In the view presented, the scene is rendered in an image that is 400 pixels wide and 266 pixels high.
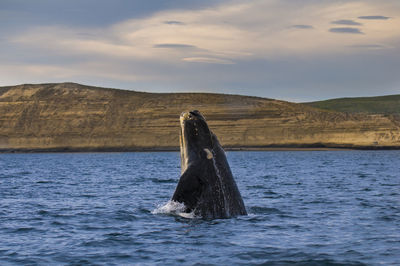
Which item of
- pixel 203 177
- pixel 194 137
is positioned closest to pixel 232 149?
pixel 194 137

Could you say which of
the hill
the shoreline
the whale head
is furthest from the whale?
the hill

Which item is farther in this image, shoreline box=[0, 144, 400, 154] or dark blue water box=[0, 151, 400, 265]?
shoreline box=[0, 144, 400, 154]

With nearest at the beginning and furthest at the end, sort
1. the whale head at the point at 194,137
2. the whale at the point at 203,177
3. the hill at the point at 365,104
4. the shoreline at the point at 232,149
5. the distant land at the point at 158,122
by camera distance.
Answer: the whale at the point at 203,177, the whale head at the point at 194,137, the shoreline at the point at 232,149, the distant land at the point at 158,122, the hill at the point at 365,104

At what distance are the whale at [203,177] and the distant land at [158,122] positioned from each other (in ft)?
296

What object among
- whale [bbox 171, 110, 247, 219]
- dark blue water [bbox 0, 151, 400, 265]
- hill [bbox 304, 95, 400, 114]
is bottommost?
dark blue water [bbox 0, 151, 400, 265]

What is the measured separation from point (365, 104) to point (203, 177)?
17782cm

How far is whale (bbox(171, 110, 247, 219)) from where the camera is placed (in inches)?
411

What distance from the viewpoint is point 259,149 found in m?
102

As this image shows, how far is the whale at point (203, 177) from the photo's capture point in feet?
34.3

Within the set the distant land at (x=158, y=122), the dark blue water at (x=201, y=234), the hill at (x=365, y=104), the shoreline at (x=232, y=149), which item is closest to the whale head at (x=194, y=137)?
the dark blue water at (x=201, y=234)

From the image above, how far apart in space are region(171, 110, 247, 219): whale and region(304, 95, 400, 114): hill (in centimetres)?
16244

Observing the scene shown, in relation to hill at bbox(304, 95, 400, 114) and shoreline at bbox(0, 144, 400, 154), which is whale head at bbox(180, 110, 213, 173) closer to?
shoreline at bbox(0, 144, 400, 154)

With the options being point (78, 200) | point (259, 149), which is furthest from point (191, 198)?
point (259, 149)

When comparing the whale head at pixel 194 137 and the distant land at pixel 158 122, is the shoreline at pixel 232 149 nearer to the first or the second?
the distant land at pixel 158 122
